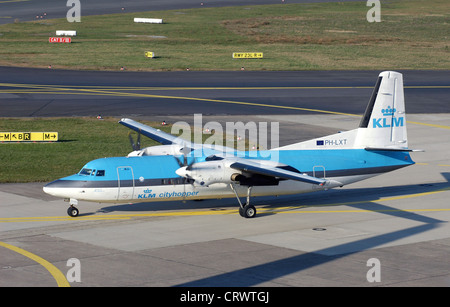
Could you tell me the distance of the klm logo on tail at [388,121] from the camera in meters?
37.5

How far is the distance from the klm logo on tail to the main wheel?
8.45m

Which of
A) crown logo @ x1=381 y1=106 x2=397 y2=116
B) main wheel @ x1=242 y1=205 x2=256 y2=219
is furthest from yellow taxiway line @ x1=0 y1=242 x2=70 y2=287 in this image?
crown logo @ x1=381 y1=106 x2=397 y2=116

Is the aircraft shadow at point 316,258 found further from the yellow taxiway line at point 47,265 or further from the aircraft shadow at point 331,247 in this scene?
the yellow taxiway line at point 47,265

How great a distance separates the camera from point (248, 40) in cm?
9781

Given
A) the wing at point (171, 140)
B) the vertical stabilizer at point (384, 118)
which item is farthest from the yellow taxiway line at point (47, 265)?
the vertical stabilizer at point (384, 118)

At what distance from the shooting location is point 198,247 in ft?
96.8

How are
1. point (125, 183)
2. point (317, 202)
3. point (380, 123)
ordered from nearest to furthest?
1. point (125, 183)
2. point (380, 123)
3. point (317, 202)

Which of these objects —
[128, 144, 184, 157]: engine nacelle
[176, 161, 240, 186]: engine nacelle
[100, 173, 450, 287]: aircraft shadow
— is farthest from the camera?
[128, 144, 184, 157]: engine nacelle

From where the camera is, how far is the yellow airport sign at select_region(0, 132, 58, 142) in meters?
49.4

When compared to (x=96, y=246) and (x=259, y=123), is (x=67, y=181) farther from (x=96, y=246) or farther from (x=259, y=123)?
(x=259, y=123)

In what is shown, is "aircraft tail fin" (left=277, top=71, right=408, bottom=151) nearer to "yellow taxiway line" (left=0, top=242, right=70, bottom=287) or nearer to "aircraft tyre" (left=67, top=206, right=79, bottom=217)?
"aircraft tyre" (left=67, top=206, right=79, bottom=217)

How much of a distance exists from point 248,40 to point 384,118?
62092 mm

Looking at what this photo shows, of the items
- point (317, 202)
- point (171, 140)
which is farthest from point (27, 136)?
point (317, 202)

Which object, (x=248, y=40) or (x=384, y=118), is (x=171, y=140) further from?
(x=248, y=40)
